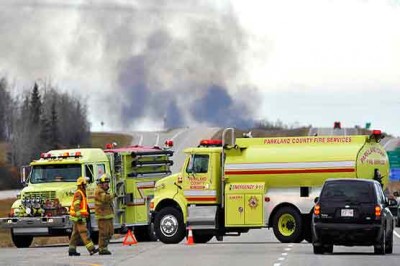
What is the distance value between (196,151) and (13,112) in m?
112

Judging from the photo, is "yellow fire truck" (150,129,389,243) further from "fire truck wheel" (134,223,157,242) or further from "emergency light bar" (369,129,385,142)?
"fire truck wheel" (134,223,157,242)

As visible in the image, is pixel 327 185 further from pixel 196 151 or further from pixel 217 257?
pixel 196 151

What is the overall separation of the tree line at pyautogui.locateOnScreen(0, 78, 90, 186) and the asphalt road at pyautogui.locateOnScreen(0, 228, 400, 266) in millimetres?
73143

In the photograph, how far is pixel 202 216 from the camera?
3475 centimetres

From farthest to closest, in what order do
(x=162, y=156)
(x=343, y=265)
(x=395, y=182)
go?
(x=395, y=182)
(x=162, y=156)
(x=343, y=265)

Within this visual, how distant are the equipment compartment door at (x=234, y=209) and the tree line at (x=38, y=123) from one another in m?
71.2

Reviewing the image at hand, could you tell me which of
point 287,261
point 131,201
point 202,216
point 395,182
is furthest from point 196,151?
point 395,182

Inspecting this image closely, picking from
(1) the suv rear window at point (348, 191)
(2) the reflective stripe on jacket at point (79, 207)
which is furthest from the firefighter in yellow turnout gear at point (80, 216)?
(1) the suv rear window at point (348, 191)

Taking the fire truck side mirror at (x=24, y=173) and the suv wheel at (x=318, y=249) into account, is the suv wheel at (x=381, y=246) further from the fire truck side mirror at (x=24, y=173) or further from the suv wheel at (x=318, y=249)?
the fire truck side mirror at (x=24, y=173)

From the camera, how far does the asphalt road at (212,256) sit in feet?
84.2

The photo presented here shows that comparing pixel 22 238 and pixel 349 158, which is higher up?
pixel 349 158

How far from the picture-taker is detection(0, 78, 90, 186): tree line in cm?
11921

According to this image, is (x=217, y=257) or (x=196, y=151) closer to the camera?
(x=217, y=257)

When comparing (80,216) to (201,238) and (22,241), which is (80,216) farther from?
(22,241)
